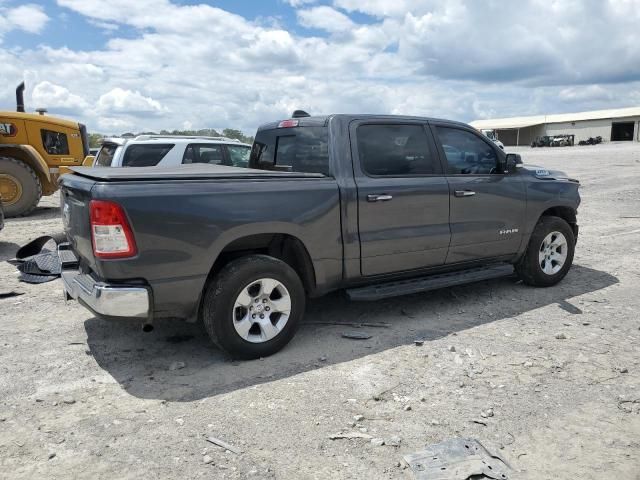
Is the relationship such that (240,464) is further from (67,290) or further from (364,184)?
(364,184)

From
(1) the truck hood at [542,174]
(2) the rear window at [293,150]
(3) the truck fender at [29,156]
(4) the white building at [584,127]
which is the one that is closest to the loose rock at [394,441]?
(2) the rear window at [293,150]

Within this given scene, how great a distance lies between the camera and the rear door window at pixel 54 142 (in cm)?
1306

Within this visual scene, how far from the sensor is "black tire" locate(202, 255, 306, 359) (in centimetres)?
398

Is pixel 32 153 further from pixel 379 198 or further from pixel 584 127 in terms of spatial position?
pixel 584 127

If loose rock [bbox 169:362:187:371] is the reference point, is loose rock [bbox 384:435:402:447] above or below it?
below

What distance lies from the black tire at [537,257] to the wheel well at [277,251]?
2812 millimetres

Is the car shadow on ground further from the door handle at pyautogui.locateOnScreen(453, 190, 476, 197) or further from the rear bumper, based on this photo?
the door handle at pyautogui.locateOnScreen(453, 190, 476, 197)

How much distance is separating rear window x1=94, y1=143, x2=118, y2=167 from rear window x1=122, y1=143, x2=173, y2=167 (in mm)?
322

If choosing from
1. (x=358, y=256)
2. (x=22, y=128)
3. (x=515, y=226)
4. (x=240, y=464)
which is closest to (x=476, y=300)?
(x=515, y=226)

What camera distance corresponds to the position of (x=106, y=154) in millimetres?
9664

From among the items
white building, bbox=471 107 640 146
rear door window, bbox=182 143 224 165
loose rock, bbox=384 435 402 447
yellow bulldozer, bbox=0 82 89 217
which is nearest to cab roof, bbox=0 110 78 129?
yellow bulldozer, bbox=0 82 89 217

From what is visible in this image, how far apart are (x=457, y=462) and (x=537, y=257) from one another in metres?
3.68

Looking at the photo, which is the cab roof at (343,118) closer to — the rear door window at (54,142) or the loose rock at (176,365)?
the loose rock at (176,365)

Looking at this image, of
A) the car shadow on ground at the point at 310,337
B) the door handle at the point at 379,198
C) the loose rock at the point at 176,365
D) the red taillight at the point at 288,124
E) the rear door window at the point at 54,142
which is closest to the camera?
the car shadow on ground at the point at 310,337
